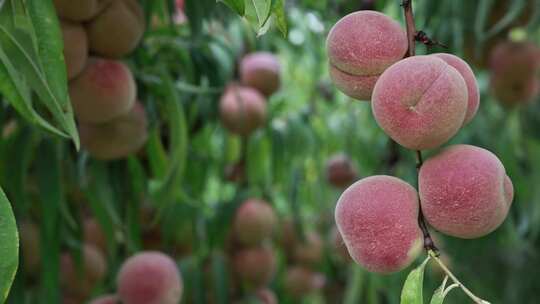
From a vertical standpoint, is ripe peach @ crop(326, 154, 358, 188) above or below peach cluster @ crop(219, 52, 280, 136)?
below

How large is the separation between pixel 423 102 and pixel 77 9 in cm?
44

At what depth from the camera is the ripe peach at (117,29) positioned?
95 centimetres

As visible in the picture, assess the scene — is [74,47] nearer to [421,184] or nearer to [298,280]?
[421,184]

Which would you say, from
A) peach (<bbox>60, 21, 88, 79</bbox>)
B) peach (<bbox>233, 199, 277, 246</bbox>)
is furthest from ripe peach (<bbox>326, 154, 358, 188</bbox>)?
peach (<bbox>60, 21, 88, 79</bbox>)

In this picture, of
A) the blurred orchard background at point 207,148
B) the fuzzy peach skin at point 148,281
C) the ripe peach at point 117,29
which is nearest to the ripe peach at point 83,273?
the blurred orchard background at point 207,148

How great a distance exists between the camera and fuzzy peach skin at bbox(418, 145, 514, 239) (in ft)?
1.94

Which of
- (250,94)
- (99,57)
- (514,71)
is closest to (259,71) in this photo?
(250,94)

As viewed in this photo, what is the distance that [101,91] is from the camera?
94 cm

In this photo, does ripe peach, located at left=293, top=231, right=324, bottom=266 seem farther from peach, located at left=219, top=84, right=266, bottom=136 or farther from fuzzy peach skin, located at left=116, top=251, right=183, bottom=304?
fuzzy peach skin, located at left=116, top=251, right=183, bottom=304

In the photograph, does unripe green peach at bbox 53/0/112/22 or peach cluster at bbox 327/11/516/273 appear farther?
unripe green peach at bbox 53/0/112/22

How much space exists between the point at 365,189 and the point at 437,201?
5 cm

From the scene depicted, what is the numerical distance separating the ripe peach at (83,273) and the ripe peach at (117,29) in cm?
41

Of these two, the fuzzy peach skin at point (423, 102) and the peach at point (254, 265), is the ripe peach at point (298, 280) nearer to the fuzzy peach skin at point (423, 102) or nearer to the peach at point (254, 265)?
the peach at point (254, 265)

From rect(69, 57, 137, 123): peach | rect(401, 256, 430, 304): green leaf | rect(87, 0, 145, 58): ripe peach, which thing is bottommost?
rect(69, 57, 137, 123): peach
